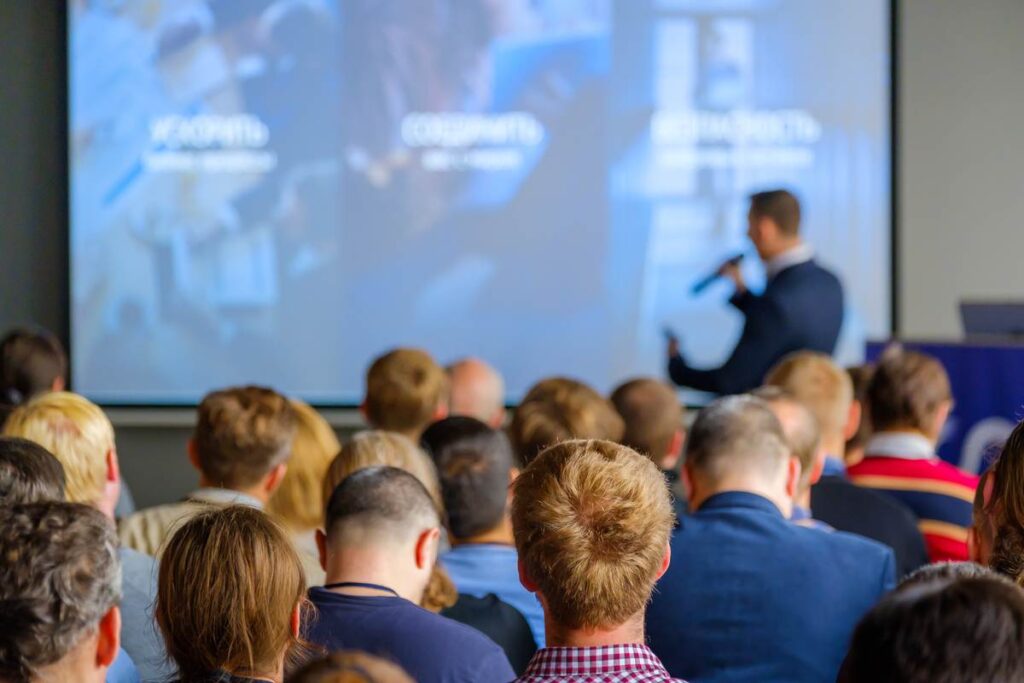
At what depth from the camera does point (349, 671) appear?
34.6 inches

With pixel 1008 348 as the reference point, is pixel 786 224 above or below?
above

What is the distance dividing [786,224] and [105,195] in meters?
3.56

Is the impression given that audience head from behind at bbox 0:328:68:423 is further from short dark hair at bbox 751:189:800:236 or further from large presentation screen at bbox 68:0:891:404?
short dark hair at bbox 751:189:800:236

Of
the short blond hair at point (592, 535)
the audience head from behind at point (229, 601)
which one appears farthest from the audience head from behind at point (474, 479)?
the audience head from behind at point (229, 601)

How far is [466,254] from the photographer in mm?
6641

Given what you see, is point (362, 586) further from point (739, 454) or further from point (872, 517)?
point (872, 517)

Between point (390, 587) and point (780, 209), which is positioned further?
point (780, 209)

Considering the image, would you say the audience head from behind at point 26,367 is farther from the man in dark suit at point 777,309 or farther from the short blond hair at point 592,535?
the short blond hair at point 592,535

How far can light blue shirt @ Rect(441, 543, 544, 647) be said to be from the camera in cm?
263

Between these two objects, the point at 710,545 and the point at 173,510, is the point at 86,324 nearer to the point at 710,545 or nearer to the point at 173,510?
the point at 173,510

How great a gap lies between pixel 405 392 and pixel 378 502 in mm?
1685

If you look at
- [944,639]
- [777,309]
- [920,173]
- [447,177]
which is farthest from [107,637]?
[920,173]

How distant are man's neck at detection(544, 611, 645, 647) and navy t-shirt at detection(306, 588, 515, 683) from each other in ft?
1.30

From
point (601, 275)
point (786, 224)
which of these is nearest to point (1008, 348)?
point (786, 224)
